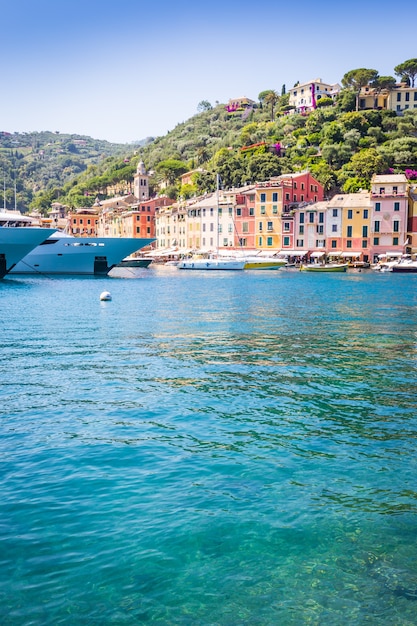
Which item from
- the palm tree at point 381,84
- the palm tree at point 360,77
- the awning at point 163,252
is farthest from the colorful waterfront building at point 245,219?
the palm tree at point 381,84

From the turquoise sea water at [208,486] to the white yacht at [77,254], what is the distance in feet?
155

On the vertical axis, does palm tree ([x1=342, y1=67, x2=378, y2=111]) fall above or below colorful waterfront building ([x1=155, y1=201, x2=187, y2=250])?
above

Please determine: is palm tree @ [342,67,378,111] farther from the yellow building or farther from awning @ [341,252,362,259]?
awning @ [341,252,362,259]

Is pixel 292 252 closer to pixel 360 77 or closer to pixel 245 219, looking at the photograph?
pixel 245 219

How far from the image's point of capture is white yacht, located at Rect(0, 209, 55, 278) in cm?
5406

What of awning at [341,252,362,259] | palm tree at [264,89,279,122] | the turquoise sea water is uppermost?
palm tree at [264,89,279,122]

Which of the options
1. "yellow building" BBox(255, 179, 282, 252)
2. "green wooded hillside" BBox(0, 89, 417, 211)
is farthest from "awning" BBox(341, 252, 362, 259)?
"green wooded hillside" BBox(0, 89, 417, 211)

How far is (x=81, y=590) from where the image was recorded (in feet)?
19.6

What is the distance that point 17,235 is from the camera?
178 feet

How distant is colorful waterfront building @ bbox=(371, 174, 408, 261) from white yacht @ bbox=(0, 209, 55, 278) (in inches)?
1814

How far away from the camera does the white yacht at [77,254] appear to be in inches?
2542

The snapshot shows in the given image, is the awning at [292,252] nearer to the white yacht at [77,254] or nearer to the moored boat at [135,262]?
the moored boat at [135,262]

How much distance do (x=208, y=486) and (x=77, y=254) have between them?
58.9 metres

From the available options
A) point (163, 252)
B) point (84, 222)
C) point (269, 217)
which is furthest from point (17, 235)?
point (84, 222)
